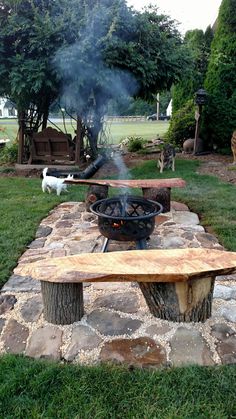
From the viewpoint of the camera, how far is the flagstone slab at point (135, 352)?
1964 millimetres

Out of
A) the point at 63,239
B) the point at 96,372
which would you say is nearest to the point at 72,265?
the point at 96,372

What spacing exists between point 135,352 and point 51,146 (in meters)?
6.43

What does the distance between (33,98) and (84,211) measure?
410cm

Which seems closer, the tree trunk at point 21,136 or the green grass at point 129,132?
the tree trunk at point 21,136

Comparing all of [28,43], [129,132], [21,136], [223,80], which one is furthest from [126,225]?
[129,132]

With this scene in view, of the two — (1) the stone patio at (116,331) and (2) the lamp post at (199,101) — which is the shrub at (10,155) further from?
(1) the stone patio at (116,331)

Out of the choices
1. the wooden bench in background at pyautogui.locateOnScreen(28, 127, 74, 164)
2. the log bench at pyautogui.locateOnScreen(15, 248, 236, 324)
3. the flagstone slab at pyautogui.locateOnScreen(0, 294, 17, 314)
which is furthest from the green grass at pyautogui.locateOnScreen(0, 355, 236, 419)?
the wooden bench in background at pyautogui.locateOnScreen(28, 127, 74, 164)

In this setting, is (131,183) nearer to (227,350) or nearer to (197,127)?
(227,350)

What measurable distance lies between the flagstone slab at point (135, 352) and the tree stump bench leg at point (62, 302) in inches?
13.0

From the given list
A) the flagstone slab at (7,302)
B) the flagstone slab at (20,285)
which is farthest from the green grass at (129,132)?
the flagstone slab at (7,302)

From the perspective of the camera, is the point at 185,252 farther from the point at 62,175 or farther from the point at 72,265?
the point at 62,175

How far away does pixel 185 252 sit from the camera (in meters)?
2.38

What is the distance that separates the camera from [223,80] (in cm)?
938

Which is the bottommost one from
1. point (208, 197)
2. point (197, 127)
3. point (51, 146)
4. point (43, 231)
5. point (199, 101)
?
point (43, 231)
